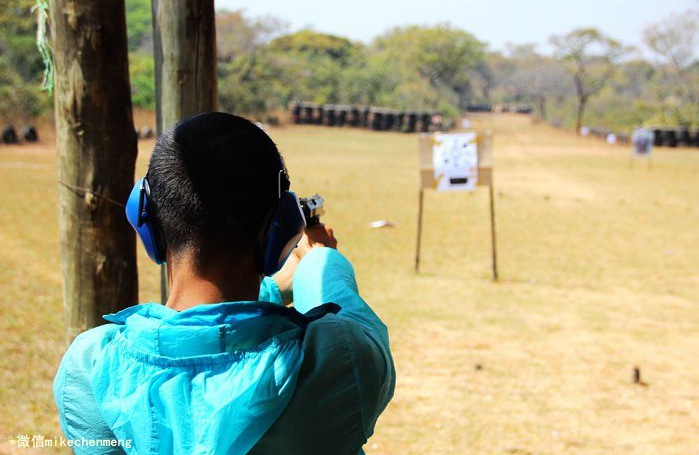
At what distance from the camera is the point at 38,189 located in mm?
11688

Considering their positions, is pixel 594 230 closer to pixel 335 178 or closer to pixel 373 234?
pixel 373 234

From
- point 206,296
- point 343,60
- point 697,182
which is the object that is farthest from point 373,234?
point 343,60

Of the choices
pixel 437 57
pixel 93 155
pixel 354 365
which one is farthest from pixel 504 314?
pixel 437 57

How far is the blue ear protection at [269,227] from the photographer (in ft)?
3.85

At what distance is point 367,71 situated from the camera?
4347cm

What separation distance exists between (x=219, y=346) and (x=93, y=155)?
4.67 feet

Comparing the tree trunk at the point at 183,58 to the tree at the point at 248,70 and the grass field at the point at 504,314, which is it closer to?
the grass field at the point at 504,314

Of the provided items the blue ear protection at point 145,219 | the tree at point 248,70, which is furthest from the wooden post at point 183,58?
the tree at point 248,70

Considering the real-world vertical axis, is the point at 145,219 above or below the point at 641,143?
below

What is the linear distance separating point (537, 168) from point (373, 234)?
1198 cm

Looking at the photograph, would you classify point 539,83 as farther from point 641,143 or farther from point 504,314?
point 504,314

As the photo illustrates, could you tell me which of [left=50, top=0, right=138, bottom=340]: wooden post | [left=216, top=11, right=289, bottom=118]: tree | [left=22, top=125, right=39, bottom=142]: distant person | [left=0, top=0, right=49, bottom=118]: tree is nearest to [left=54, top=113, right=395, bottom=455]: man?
[left=50, top=0, right=138, bottom=340]: wooden post

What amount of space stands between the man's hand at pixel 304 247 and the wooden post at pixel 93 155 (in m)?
1.00

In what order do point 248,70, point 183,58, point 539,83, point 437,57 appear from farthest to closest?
point 539,83, point 437,57, point 248,70, point 183,58
